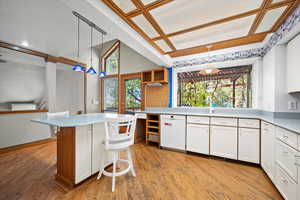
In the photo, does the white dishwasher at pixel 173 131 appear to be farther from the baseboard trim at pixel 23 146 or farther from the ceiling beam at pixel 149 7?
the baseboard trim at pixel 23 146

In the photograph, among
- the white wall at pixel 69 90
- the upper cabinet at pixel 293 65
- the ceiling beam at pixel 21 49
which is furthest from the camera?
the white wall at pixel 69 90

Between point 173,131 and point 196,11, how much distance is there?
2.43 meters

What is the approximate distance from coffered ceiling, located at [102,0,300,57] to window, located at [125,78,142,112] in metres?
1.97

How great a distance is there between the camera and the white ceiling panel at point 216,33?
1.96 m

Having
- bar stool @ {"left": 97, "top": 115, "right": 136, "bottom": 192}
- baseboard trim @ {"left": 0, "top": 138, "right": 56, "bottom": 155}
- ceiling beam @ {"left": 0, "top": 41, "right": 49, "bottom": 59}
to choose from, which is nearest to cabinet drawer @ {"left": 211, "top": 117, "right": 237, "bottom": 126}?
bar stool @ {"left": 97, "top": 115, "right": 136, "bottom": 192}

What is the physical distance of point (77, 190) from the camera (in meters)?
1.63

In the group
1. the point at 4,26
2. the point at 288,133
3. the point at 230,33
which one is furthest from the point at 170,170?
the point at 4,26

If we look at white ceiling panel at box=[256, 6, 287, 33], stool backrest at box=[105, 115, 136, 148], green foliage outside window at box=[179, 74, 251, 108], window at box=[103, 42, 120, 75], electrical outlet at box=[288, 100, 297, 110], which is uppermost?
window at box=[103, 42, 120, 75]

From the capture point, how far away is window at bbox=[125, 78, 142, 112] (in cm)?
431

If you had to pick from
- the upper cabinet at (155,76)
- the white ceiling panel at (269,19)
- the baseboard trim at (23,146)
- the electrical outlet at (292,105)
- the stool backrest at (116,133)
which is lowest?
the baseboard trim at (23,146)

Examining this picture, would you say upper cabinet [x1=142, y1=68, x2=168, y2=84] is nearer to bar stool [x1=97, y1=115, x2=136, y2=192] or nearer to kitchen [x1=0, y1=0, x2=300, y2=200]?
kitchen [x1=0, y1=0, x2=300, y2=200]

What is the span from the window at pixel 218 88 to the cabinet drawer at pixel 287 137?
1593mm

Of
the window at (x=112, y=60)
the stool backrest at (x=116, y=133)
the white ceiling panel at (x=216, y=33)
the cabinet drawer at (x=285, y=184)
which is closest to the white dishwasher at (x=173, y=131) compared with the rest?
the stool backrest at (x=116, y=133)

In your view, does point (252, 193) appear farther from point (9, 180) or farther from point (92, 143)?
point (9, 180)
